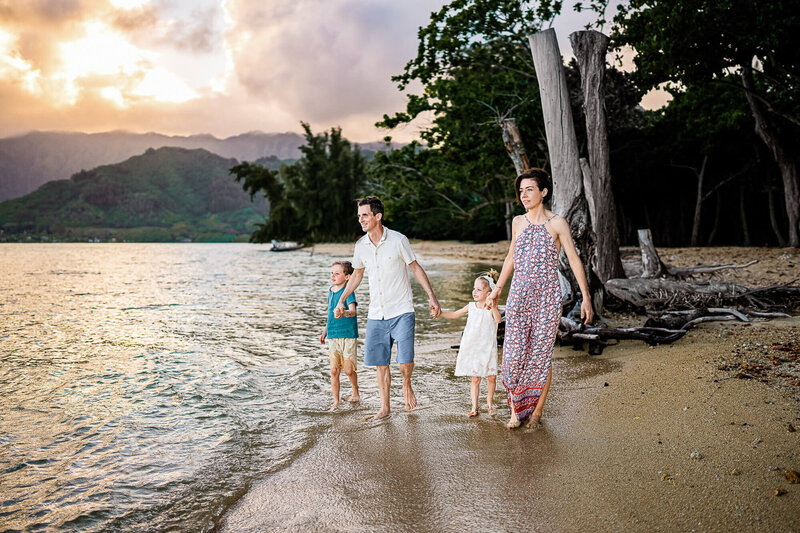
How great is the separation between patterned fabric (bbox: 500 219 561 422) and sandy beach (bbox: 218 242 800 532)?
37 centimetres

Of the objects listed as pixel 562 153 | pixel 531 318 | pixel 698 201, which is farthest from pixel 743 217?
pixel 531 318

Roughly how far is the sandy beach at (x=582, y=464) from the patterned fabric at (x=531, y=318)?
0.37 meters

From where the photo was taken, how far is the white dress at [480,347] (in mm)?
5094

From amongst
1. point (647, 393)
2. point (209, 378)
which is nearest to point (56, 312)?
point (209, 378)

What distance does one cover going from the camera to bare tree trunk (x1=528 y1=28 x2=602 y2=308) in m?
8.91

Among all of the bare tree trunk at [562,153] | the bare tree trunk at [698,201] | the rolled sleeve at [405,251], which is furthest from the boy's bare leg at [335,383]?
the bare tree trunk at [698,201]

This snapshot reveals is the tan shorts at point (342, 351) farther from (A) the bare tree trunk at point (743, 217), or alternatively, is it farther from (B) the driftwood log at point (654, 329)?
(A) the bare tree trunk at point (743, 217)

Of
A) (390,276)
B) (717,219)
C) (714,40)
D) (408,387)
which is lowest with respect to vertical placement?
(408,387)

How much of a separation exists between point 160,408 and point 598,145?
926cm

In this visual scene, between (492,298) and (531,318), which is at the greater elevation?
(492,298)

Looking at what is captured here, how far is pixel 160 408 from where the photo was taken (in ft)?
19.4

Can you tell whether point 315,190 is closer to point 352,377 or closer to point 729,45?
point 729,45

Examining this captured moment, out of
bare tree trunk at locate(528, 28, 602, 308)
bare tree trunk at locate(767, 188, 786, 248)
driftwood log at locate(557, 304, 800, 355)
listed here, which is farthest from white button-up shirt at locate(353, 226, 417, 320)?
bare tree trunk at locate(767, 188, 786, 248)

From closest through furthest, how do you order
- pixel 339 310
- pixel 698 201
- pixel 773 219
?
pixel 339 310, pixel 773 219, pixel 698 201
